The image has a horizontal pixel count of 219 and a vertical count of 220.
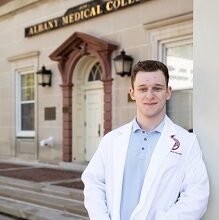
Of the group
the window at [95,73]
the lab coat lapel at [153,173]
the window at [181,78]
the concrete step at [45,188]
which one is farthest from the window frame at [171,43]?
the lab coat lapel at [153,173]

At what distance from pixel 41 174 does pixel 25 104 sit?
4.02 meters

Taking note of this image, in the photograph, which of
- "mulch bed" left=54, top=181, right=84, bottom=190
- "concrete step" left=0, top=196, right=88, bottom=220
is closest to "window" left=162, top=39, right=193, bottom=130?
"mulch bed" left=54, top=181, right=84, bottom=190

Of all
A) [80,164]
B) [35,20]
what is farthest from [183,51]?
[35,20]

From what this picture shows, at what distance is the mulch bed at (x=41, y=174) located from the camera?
30.8 feet

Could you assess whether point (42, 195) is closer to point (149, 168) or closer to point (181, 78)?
point (181, 78)

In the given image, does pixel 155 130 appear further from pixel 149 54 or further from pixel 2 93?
pixel 2 93

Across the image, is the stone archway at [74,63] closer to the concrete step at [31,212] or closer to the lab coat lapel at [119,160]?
the concrete step at [31,212]

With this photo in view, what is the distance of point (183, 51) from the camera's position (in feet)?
30.7

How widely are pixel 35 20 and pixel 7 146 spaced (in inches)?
166

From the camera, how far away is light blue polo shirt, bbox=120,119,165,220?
2.29 meters

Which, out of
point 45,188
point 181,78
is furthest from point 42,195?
point 181,78

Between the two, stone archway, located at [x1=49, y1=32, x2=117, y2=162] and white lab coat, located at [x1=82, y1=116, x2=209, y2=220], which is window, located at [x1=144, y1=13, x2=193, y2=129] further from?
white lab coat, located at [x1=82, y1=116, x2=209, y2=220]

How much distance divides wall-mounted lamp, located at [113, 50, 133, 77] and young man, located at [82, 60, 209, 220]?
7.36 meters

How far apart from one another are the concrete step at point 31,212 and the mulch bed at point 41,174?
1.33m
